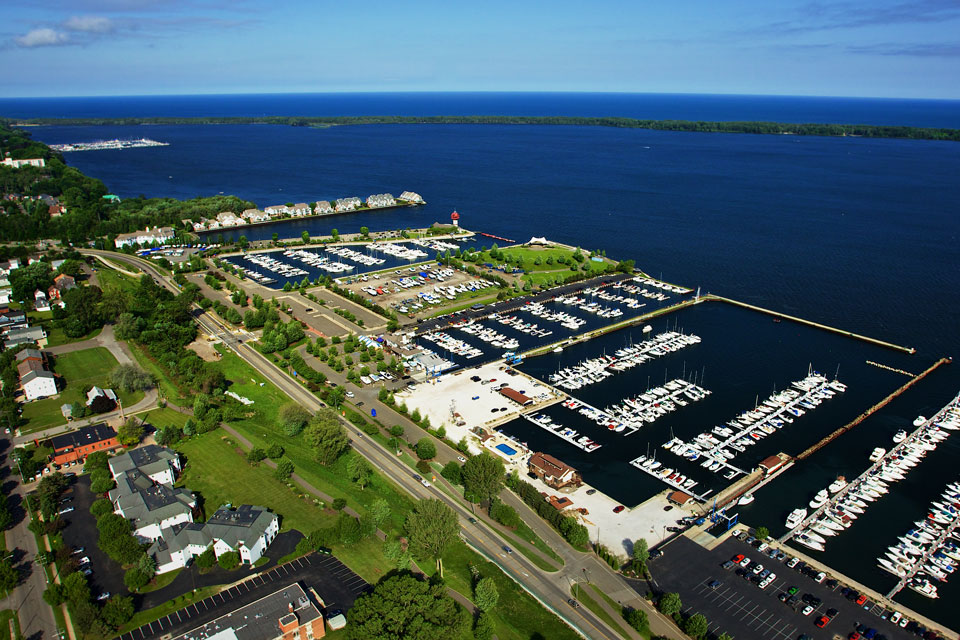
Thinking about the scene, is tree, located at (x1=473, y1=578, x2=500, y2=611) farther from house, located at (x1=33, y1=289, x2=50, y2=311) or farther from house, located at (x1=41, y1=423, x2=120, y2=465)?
house, located at (x1=33, y1=289, x2=50, y2=311)

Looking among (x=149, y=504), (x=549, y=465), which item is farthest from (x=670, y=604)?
(x=149, y=504)

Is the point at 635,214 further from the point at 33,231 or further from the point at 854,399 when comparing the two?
the point at 33,231

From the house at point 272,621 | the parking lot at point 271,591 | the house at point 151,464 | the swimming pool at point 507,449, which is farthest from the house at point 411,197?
the house at point 272,621

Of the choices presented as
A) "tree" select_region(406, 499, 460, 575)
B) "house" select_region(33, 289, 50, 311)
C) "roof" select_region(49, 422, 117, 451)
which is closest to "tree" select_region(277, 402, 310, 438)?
"roof" select_region(49, 422, 117, 451)

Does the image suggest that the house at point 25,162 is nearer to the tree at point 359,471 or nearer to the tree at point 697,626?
the tree at point 359,471

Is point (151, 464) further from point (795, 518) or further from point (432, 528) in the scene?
point (795, 518)

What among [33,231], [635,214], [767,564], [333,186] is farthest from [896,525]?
[333,186]
